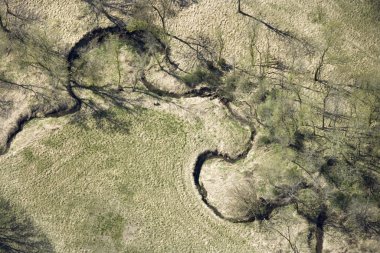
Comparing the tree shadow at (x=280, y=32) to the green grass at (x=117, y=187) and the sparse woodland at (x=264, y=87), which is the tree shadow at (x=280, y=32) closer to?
the sparse woodland at (x=264, y=87)

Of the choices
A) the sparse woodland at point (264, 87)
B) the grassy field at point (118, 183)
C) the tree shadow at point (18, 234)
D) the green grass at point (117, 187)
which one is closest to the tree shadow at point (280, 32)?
the sparse woodland at point (264, 87)

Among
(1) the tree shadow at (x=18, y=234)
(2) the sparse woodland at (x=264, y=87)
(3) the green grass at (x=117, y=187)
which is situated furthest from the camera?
(2) the sparse woodland at (x=264, y=87)

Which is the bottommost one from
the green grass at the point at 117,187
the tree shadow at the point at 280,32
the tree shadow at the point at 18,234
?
the tree shadow at the point at 18,234

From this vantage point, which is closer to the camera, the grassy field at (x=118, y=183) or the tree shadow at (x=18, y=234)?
the tree shadow at (x=18, y=234)

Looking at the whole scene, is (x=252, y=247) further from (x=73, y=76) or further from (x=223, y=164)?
(x=73, y=76)

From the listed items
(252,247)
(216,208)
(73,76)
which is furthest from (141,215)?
(73,76)

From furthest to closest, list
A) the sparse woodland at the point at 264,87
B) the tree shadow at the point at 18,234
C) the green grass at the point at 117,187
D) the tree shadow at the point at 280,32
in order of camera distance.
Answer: the tree shadow at the point at 280,32 → the sparse woodland at the point at 264,87 → the green grass at the point at 117,187 → the tree shadow at the point at 18,234

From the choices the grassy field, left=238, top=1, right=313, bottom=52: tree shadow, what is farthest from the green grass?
left=238, top=1, right=313, bottom=52: tree shadow
